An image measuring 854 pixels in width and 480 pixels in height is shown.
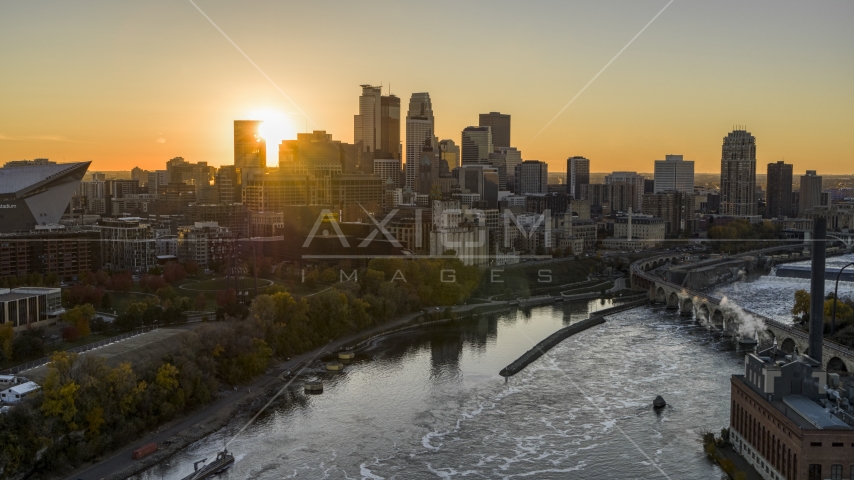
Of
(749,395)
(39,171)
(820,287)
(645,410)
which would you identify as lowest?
(645,410)

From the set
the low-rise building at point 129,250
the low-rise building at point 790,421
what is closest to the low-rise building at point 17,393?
the low-rise building at point 790,421

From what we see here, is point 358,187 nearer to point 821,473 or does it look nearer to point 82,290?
point 82,290

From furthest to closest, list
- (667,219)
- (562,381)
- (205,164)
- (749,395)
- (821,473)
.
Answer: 1. (205,164)
2. (667,219)
3. (562,381)
4. (749,395)
5. (821,473)

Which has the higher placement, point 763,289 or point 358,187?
point 358,187

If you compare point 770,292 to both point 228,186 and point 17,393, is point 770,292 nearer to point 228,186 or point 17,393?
point 17,393

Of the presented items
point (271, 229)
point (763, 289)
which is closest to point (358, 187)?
point (271, 229)

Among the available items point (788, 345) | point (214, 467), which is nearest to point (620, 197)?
point (788, 345)

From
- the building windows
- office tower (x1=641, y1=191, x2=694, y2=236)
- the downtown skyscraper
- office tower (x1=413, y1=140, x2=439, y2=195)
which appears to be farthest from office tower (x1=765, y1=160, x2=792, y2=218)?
the building windows

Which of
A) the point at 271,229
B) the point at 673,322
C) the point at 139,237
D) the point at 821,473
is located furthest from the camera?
the point at 271,229
